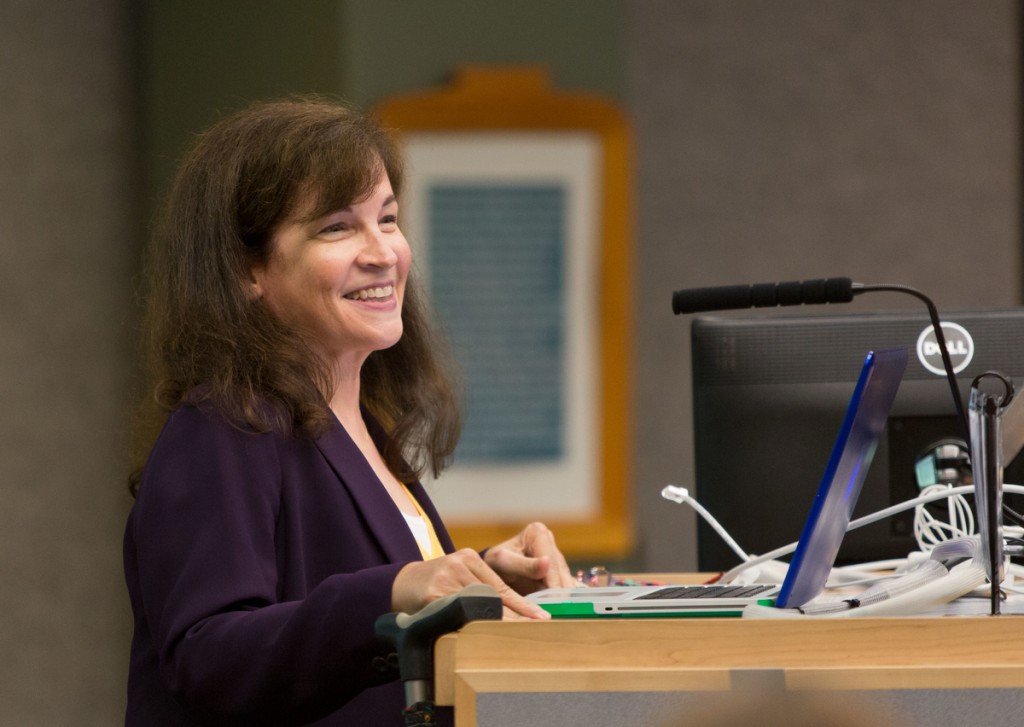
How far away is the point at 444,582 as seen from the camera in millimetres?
989

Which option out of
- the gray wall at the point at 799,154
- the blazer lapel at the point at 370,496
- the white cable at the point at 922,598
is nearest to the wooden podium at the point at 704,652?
the white cable at the point at 922,598

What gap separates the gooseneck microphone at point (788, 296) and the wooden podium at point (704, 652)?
0.95ft

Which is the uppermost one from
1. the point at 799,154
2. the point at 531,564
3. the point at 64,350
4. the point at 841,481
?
the point at 799,154

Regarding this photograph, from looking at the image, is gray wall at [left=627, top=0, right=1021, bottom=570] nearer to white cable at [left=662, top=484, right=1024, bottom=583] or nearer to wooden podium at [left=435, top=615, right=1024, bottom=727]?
white cable at [left=662, top=484, right=1024, bottom=583]

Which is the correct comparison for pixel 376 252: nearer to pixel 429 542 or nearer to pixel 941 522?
pixel 429 542

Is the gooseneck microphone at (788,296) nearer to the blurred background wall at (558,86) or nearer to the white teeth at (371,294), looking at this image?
the white teeth at (371,294)

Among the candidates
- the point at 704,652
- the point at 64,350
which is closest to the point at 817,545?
the point at 704,652

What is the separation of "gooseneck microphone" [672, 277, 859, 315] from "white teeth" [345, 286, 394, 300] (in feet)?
1.13

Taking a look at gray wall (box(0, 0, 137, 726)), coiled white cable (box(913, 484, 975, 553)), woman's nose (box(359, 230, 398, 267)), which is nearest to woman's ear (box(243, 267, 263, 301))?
woman's nose (box(359, 230, 398, 267))

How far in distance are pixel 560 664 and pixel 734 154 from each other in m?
2.70

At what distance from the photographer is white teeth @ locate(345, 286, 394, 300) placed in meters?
1.38

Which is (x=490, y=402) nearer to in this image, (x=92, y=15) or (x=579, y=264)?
(x=579, y=264)

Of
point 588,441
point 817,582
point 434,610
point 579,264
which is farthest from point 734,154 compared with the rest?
point 434,610

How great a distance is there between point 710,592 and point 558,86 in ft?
6.28
